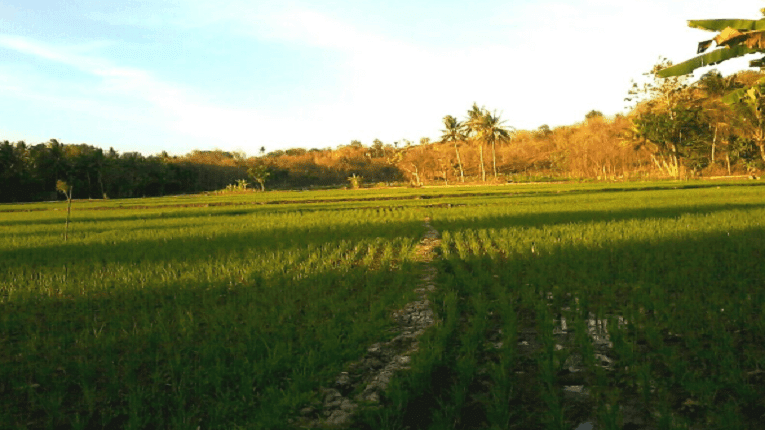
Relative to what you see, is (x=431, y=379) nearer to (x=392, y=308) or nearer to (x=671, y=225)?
(x=392, y=308)

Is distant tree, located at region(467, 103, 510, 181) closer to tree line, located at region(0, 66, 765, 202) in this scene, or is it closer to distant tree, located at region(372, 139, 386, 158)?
tree line, located at region(0, 66, 765, 202)

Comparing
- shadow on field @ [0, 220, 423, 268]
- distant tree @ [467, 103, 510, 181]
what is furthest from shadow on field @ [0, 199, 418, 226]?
distant tree @ [467, 103, 510, 181]

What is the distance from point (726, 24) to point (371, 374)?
30.3ft

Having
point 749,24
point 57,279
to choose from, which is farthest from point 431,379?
point 749,24

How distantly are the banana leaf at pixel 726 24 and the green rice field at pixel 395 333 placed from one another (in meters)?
3.73

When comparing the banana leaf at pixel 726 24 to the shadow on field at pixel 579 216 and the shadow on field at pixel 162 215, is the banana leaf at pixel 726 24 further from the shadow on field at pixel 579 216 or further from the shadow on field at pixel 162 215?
the shadow on field at pixel 162 215

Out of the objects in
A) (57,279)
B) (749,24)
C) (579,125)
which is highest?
(579,125)

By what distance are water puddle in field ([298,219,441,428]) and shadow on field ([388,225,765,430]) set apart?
270 mm

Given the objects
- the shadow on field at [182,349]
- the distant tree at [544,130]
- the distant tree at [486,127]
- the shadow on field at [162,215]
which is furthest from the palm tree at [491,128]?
the shadow on field at [182,349]

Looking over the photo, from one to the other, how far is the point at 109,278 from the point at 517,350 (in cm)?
630

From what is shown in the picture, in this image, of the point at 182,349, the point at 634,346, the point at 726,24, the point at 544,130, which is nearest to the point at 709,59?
the point at 726,24

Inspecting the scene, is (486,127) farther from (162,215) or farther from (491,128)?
(162,215)

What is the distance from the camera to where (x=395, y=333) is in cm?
498

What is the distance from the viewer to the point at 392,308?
589 cm
